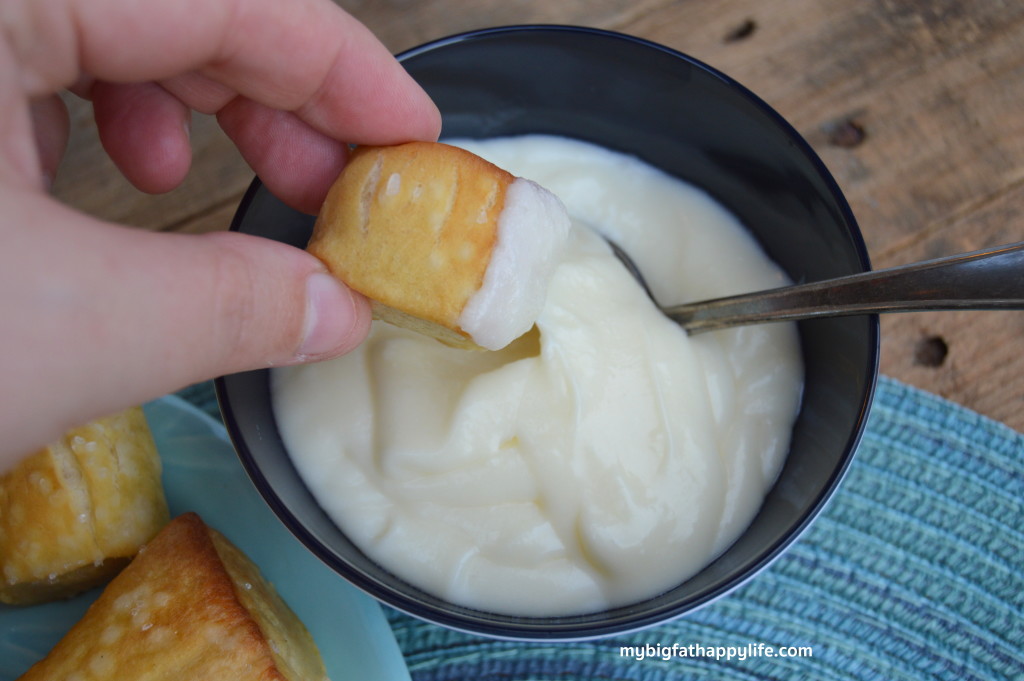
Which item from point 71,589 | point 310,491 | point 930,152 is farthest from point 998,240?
point 71,589

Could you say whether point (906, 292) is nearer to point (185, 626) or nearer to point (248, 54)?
point (248, 54)

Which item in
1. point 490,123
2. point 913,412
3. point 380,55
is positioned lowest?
point 913,412

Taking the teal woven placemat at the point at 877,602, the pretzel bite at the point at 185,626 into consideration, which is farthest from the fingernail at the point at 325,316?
the teal woven placemat at the point at 877,602

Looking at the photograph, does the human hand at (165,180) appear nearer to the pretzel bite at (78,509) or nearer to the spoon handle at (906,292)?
the pretzel bite at (78,509)

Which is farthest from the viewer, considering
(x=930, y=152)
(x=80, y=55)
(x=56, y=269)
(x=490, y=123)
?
(x=930, y=152)

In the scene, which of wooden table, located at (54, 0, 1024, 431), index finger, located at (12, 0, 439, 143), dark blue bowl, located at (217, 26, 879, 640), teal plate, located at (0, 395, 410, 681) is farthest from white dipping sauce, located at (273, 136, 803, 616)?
wooden table, located at (54, 0, 1024, 431)

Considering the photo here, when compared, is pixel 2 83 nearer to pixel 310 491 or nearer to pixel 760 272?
pixel 310 491

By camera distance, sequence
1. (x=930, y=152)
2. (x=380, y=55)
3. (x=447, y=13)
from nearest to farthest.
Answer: (x=380, y=55)
(x=930, y=152)
(x=447, y=13)
